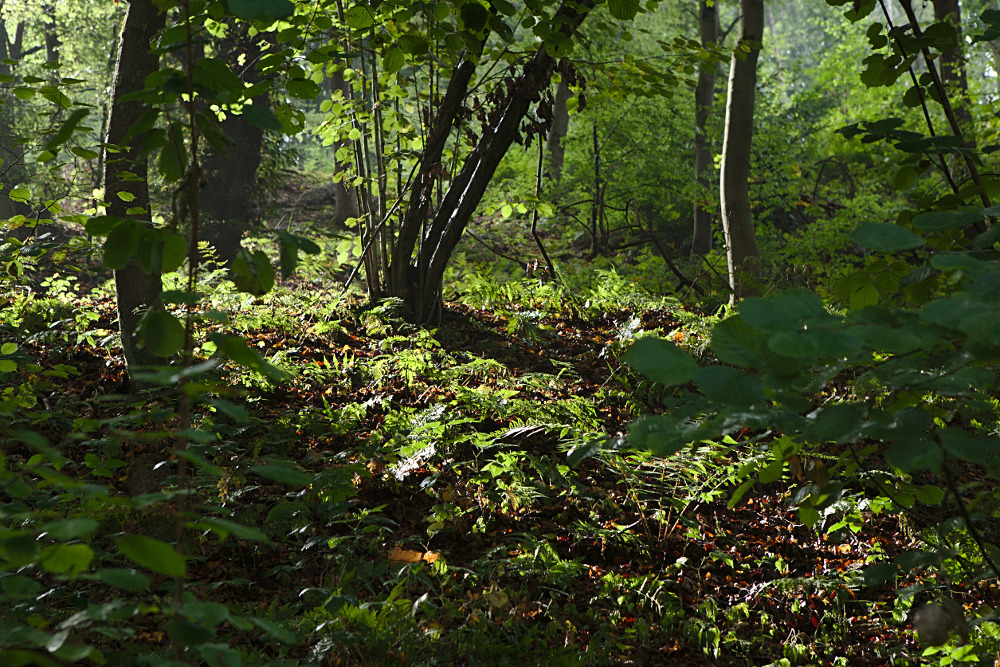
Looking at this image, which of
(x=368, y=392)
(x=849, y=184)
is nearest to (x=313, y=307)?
(x=368, y=392)

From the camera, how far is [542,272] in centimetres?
694

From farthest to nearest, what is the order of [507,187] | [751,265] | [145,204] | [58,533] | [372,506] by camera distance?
[507,187] < [751,265] < [145,204] < [372,506] < [58,533]

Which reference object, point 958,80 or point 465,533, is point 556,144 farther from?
Answer: point 465,533

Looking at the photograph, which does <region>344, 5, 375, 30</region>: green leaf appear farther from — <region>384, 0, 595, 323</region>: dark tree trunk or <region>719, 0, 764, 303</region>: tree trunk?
<region>719, 0, 764, 303</region>: tree trunk

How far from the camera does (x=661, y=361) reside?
0.99 metres

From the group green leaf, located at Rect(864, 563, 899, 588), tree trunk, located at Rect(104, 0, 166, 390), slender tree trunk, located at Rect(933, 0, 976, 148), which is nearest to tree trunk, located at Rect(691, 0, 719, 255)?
slender tree trunk, located at Rect(933, 0, 976, 148)

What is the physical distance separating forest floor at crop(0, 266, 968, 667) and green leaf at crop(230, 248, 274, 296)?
22 centimetres

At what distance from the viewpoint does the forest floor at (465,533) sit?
7.28ft

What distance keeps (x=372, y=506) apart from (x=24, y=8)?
17.0 metres

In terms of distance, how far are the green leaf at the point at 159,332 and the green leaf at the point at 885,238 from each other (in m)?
1.19

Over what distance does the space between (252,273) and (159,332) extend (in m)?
0.19

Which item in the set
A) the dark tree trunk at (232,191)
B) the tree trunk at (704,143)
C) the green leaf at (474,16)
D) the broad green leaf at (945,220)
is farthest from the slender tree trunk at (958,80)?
the dark tree trunk at (232,191)

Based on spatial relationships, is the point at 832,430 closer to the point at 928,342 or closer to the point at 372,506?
the point at 928,342

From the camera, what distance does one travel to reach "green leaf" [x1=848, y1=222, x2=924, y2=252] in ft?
3.43
